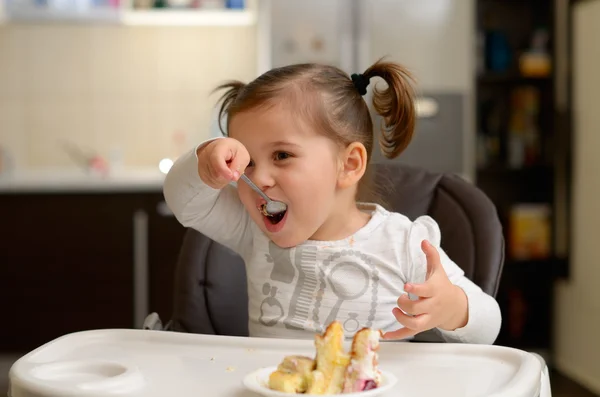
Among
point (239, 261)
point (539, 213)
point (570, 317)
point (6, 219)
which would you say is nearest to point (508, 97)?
point (539, 213)

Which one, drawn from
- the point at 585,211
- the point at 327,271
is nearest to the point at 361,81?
the point at 327,271

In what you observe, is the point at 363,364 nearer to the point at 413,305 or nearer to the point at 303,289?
the point at 413,305

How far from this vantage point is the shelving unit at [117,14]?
12.7 ft

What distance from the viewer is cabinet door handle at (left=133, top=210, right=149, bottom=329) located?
351cm

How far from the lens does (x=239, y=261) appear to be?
1654mm

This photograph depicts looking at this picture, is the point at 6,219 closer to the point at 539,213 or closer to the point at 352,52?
the point at 352,52

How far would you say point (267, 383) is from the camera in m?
0.95

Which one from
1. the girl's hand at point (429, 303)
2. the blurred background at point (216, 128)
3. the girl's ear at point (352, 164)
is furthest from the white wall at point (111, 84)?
the girl's hand at point (429, 303)

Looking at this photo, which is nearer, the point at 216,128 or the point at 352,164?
the point at 352,164

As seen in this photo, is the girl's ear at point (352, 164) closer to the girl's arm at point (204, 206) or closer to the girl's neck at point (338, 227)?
the girl's neck at point (338, 227)

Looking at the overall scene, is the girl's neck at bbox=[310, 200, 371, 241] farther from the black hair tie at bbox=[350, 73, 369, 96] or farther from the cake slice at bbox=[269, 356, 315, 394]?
the cake slice at bbox=[269, 356, 315, 394]

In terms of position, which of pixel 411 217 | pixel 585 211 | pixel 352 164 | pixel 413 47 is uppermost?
pixel 413 47

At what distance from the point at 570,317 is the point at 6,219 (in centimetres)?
235

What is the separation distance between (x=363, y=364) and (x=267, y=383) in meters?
0.11
